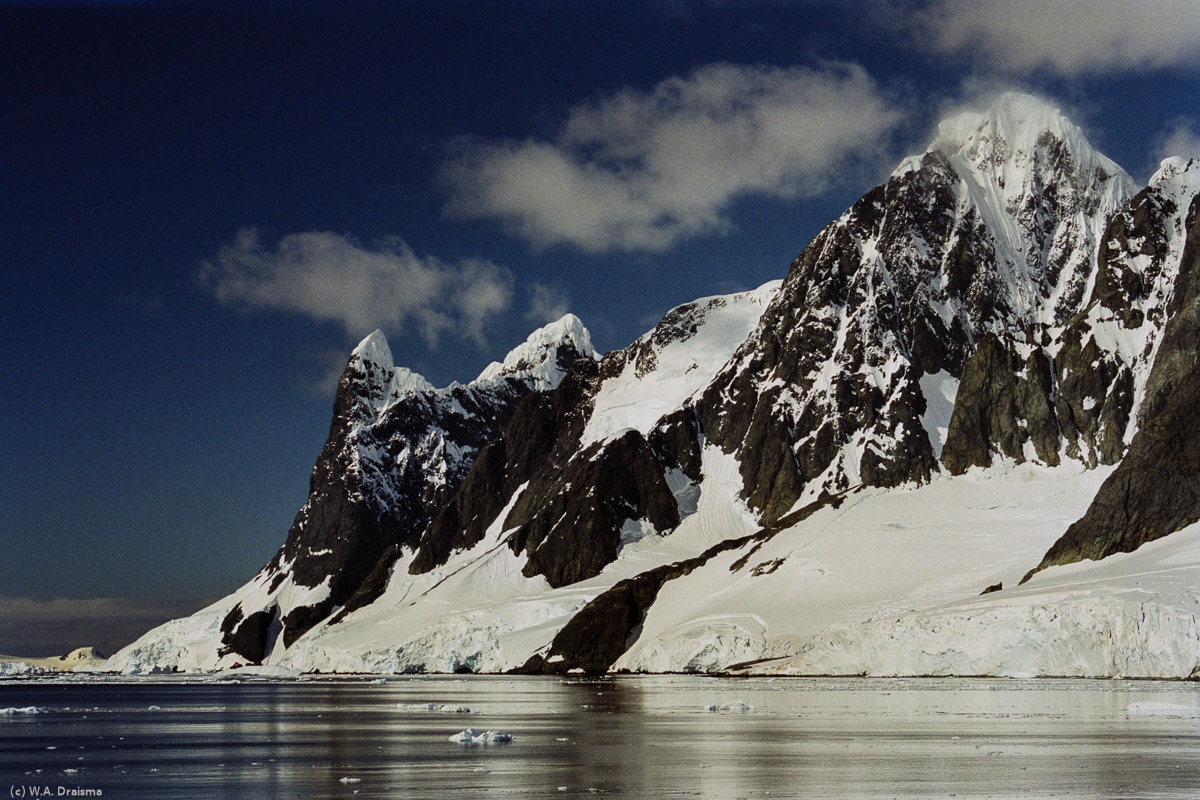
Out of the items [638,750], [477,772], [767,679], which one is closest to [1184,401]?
[767,679]

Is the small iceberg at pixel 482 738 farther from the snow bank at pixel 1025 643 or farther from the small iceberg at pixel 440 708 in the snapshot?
the snow bank at pixel 1025 643

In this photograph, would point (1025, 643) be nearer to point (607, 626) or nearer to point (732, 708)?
point (732, 708)

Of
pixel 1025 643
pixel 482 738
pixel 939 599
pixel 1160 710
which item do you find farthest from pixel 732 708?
pixel 939 599

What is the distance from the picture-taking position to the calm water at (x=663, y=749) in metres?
37.1

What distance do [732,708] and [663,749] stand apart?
967 inches

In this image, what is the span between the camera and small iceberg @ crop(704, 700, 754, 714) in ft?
240

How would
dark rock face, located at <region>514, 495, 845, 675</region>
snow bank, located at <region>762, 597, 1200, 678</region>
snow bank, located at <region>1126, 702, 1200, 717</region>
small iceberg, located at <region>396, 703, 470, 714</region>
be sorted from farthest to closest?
dark rock face, located at <region>514, 495, 845, 675</region> < snow bank, located at <region>762, 597, 1200, 678</region> < small iceberg, located at <region>396, 703, 470, 714</region> < snow bank, located at <region>1126, 702, 1200, 717</region>

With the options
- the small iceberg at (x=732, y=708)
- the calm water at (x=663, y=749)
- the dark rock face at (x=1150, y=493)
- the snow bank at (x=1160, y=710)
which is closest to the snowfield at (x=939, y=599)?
the dark rock face at (x=1150, y=493)

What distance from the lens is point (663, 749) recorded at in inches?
1956

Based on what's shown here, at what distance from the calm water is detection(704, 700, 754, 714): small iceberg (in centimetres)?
84

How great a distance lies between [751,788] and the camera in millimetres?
36062

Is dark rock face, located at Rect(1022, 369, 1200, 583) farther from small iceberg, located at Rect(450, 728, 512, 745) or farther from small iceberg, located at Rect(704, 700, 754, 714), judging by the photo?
small iceberg, located at Rect(450, 728, 512, 745)

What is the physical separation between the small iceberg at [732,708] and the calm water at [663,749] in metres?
0.84

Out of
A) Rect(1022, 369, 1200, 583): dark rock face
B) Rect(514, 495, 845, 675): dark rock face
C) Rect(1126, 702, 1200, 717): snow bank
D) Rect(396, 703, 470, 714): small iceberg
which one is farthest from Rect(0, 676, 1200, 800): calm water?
Rect(514, 495, 845, 675): dark rock face
